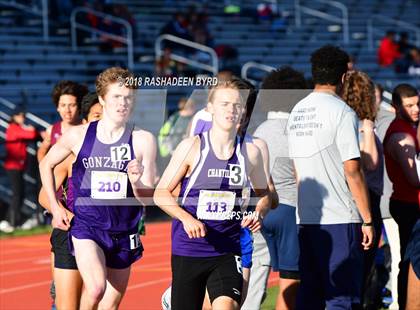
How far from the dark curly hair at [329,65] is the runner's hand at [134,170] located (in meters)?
1.22

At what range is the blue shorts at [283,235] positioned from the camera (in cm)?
760

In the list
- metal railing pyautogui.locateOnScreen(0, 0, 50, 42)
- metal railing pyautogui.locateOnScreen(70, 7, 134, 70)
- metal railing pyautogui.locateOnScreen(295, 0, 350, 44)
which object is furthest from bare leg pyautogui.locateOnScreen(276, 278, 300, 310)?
metal railing pyautogui.locateOnScreen(295, 0, 350, 44)

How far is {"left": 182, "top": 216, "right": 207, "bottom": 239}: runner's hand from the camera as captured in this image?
6031 mm

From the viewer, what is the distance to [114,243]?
667 cm

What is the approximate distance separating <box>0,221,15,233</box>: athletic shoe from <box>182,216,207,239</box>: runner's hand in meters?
11.2

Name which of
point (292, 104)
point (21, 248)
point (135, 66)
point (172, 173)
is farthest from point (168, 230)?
point (172, 173)

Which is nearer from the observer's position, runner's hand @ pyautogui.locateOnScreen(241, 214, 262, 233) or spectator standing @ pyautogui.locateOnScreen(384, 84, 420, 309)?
runner's hand @ pyautogui.locateOnScreen(241, 214, 262, 233)

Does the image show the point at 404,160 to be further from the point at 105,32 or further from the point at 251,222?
the point at 105,32

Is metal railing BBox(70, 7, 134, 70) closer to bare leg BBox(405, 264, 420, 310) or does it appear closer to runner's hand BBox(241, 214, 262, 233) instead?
bare leg BBox(405, 264, 420, 310)

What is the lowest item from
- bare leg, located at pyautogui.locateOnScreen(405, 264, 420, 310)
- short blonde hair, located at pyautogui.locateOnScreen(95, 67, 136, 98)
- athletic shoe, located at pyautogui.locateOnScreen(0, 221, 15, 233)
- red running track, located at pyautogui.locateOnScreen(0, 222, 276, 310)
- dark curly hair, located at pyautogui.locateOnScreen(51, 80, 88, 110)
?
athletic shoe, located at pyautogui.locateOnScreen(0, 221, 15, 233)

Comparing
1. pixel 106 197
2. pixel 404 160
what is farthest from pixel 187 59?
pixel 106 197

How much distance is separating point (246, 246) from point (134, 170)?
0.79 meters

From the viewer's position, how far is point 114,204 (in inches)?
262

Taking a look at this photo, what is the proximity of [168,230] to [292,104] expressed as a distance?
950cm
